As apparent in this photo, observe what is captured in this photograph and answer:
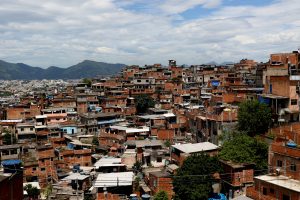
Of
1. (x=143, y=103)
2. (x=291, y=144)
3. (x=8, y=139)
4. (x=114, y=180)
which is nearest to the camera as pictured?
(x=291, y=144)

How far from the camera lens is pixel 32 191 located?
31250 mm

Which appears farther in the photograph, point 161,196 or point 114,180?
point 114,180

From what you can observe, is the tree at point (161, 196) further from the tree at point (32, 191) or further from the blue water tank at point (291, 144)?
the tree at point (32, 191)

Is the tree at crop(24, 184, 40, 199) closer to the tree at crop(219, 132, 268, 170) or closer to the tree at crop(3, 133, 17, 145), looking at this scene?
the tree at crop(3, 133, 17, 145)

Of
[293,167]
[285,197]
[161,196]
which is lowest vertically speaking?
[161,196]

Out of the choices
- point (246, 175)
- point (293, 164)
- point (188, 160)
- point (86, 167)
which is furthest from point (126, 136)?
point (293, 164)

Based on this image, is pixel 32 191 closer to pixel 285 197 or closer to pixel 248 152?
pixel 248 152

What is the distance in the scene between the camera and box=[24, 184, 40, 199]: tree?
3109cm

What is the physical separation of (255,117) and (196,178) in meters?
8.14

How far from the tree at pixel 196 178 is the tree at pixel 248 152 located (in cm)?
128

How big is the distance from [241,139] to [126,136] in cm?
1719

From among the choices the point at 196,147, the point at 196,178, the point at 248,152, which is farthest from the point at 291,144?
the point at 196,147

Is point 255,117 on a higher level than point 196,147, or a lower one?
higher

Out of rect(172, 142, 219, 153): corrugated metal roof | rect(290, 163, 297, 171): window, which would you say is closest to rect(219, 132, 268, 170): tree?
rect(172, 142, 219, 153): corrugated metal roof
